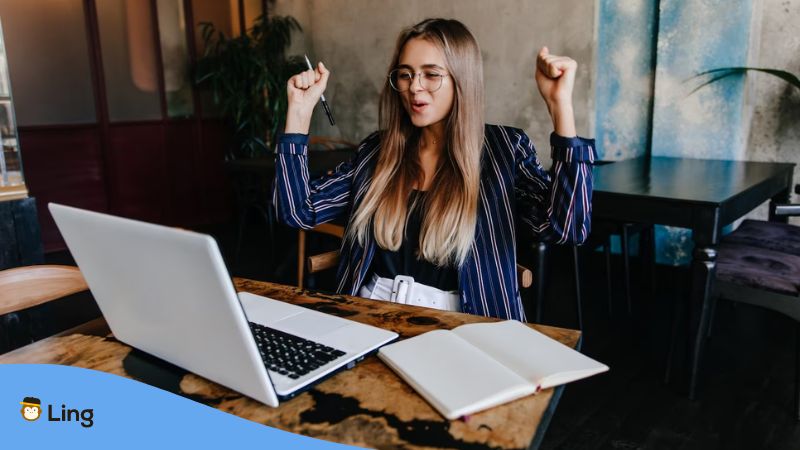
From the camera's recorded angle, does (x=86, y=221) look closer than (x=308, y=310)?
Yes

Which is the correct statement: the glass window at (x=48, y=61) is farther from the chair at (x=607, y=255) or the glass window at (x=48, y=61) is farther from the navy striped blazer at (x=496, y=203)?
the chair at (x=607, y=255)

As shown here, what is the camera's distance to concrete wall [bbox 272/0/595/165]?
3.74 metres

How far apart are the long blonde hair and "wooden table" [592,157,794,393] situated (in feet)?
3.13

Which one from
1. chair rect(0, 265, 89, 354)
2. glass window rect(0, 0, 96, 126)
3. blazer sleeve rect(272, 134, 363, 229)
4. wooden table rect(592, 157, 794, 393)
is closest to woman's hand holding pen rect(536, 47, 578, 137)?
blazer sleeve rect(272, 134, 363, 229)

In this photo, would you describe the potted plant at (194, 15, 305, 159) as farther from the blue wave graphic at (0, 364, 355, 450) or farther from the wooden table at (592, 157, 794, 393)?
the blue wave graphic at (0, 364, 355, 450)

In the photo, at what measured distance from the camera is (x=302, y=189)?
159cm

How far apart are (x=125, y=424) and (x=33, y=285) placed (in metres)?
0.87

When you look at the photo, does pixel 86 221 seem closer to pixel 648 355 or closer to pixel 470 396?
pixel 470 396

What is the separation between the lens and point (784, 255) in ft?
7.26

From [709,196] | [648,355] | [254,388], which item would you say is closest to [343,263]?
[254,388]

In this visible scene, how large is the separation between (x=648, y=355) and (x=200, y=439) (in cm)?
235

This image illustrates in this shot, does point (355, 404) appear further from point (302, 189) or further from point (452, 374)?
point (302, 189)

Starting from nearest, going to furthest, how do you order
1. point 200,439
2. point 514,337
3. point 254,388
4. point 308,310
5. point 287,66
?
point 200,439 → point 254,388 → point 514,337 → point 308,310 → point 287,66

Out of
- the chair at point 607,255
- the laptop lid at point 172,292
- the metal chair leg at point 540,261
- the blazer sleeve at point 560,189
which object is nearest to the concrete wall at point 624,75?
the chair at point 607,255
